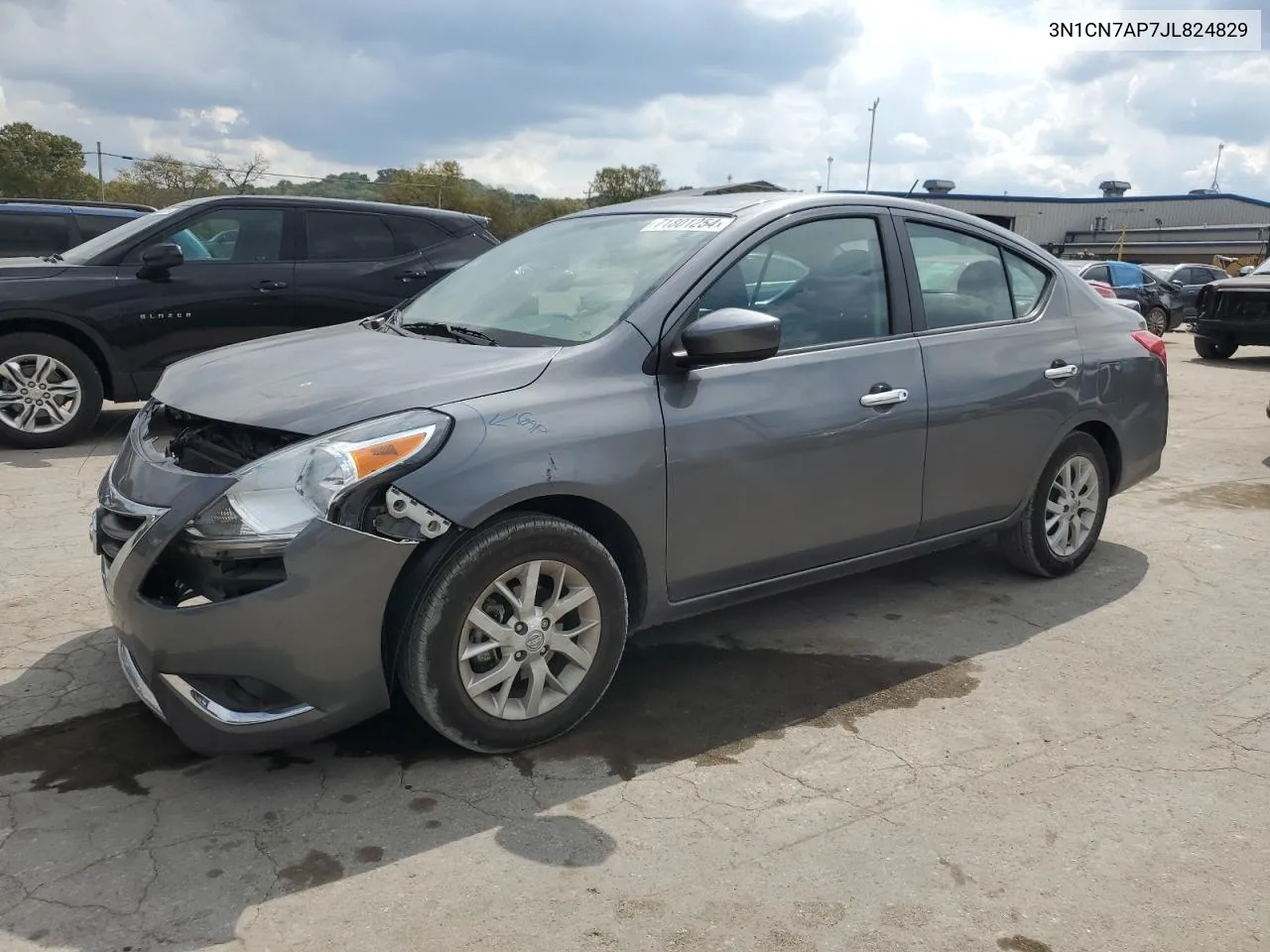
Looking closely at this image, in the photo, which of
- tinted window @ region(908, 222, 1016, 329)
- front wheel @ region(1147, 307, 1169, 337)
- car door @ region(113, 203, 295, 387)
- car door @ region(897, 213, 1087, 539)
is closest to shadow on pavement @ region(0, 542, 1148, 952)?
car door @ region(897, 213, 1087, 539)

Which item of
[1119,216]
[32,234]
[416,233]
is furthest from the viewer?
[1119,216]

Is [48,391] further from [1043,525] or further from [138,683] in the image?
[1043,525]

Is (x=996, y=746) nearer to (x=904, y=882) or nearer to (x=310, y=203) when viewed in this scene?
(x=904, y=882)

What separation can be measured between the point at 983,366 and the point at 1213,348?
44.6 feet

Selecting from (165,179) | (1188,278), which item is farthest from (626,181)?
(1188,278)

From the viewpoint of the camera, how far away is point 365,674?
2.97m

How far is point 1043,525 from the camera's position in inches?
194

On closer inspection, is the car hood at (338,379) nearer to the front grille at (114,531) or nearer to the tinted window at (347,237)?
the front grille at (114,531)

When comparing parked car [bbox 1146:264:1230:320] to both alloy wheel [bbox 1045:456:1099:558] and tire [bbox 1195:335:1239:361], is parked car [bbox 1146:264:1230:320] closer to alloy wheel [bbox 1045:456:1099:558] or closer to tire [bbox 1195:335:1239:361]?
tire [bbox 1195:335:1239:361]

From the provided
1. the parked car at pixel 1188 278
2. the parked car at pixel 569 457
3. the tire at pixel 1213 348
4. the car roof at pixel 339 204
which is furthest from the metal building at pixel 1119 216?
the parked car at pixel 569 457

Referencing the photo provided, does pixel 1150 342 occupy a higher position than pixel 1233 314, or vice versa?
pixel 1233 314

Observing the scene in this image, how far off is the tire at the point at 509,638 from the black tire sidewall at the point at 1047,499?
2390mm

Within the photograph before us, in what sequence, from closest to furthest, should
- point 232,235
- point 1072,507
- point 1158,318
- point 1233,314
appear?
1. point 1072,507
2. point 232,235
3. point 1233,314
4. point 1158,318

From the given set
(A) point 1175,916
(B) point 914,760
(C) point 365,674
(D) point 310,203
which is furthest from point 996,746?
(D) point 310,203
